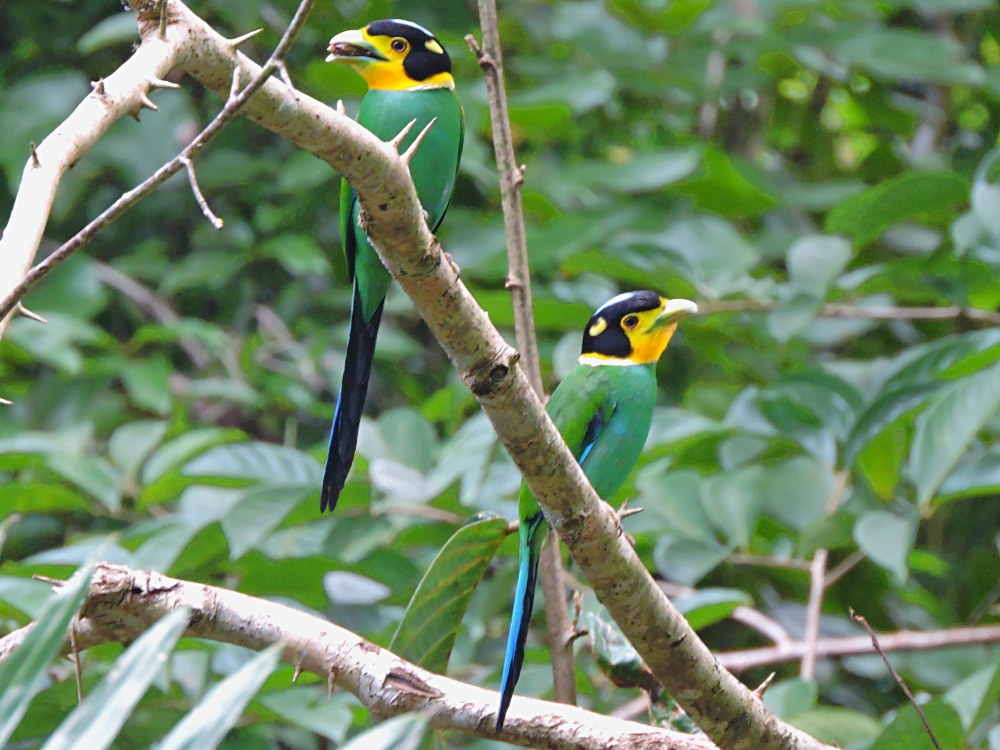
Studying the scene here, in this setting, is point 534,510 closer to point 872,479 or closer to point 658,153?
point 872,479

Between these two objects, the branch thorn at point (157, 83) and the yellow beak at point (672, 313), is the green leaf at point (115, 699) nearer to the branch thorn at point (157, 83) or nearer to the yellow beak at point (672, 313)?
the branch thorn at point (157, 83)

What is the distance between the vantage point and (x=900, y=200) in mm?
2727

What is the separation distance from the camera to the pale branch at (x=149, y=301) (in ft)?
12.8

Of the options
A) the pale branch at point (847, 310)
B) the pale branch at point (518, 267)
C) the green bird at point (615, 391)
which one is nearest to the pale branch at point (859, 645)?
the green bird at point (615, 391)

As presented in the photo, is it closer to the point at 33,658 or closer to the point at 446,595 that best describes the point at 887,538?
the point at 446,595

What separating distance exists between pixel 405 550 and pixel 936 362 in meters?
1.62

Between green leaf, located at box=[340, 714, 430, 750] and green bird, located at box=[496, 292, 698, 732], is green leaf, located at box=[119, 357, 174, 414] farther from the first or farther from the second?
green leaf, located at box=[340, 714, 430, 750]

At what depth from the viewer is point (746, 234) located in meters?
3.97

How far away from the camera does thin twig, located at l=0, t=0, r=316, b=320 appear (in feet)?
2.50

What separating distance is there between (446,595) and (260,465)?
106cm

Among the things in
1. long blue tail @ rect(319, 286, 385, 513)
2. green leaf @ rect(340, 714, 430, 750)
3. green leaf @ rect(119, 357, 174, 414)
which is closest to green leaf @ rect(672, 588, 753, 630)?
long blue tail @ rect(319, 286, 385, 513)

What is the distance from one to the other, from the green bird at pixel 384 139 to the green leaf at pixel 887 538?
1116 millimetres

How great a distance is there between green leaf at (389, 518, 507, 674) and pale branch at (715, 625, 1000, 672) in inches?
32.9

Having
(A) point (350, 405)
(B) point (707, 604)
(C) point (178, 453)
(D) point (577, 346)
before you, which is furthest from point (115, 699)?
(C) point (178, 453)
